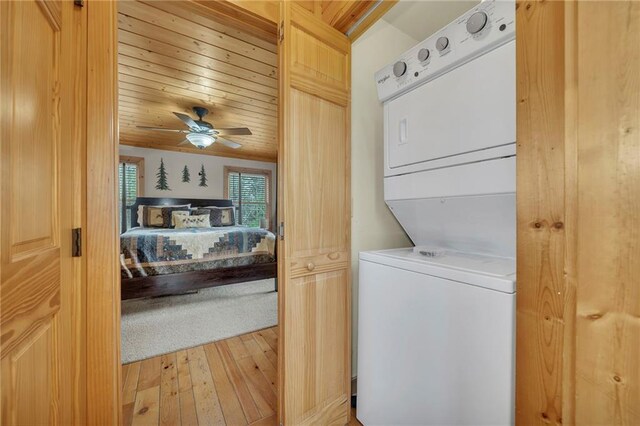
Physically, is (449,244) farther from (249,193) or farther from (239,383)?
(249,193)

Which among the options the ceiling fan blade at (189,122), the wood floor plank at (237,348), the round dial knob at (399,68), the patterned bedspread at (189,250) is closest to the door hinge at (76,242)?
the round dial knob at (399,68)

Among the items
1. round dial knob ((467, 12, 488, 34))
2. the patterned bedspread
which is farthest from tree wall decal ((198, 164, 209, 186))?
round dial knob ((467, 12, 488, 34))

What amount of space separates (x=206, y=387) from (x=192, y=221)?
10.3ft

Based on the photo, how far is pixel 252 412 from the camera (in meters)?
1.48

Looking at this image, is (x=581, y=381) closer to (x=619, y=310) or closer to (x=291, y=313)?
(x=619, y=310)

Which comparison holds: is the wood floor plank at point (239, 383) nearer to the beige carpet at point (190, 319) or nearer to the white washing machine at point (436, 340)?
the beige carpet at point (190, 319)

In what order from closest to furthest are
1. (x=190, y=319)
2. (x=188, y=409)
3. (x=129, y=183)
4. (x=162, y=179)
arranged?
(x=188, y=409) → (x=190, y=319) → (x=129, y=183) → (x=162, y=179)

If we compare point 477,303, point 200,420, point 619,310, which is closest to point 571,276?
point 619,310

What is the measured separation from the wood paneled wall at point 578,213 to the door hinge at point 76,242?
48.5 inches

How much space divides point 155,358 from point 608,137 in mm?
2653

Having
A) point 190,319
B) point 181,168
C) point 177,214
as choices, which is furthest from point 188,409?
point 181,168

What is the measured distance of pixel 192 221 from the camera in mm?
4293

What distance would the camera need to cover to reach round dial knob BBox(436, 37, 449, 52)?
105cm

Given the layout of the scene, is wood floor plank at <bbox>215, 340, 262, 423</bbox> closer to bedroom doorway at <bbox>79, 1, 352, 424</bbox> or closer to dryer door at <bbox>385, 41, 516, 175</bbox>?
bedroom doorway at <bbox>79, 1, 352, 424</bbox>
